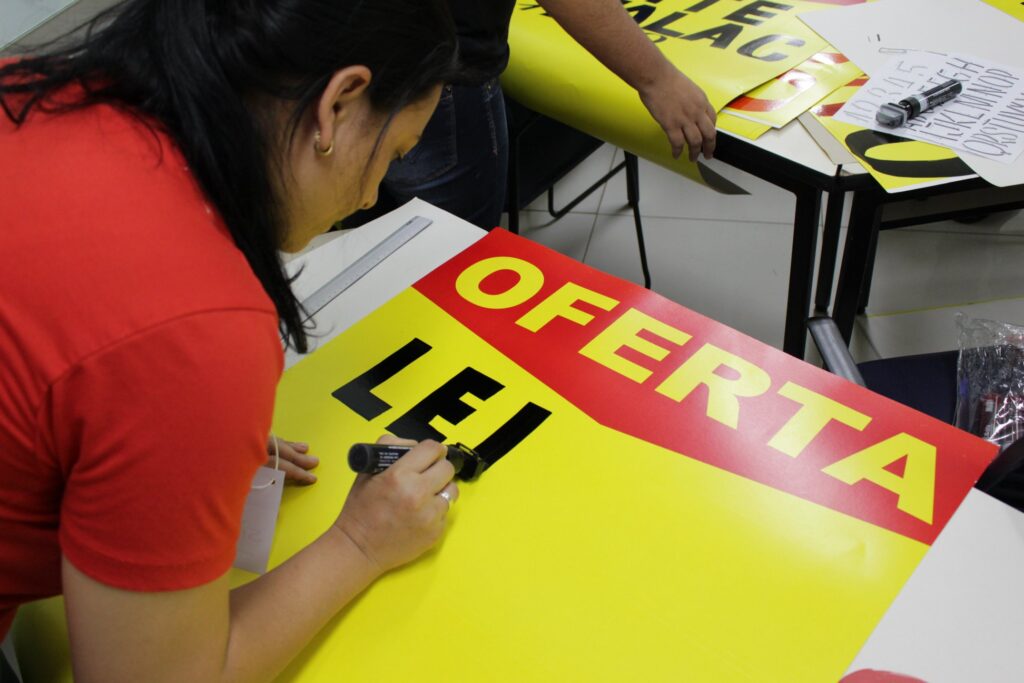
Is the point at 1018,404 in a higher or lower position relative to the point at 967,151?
lower

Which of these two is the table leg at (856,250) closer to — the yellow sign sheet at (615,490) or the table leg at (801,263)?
the table leg at (801,263)

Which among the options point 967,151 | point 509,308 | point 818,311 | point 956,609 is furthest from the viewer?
point 818,311

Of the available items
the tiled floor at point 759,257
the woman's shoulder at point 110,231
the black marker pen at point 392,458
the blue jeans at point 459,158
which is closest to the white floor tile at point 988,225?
the tiled floor at point 759,257

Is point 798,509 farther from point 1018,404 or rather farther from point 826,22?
point 826,22

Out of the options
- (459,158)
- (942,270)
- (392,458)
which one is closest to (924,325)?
(942,270)

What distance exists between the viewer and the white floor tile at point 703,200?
2463mm

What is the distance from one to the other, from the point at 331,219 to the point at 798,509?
0.50m

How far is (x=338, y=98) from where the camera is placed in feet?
2.00

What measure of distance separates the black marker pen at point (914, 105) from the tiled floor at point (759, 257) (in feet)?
2.75

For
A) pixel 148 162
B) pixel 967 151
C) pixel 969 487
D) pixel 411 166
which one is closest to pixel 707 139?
pixel 967 151

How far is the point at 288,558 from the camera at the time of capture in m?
0.79

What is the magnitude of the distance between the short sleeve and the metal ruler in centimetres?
52

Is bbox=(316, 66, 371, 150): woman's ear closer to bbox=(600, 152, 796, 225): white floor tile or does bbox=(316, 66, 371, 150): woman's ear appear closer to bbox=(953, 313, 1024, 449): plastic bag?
bbox=(953, 313, 1024, 449): plastic bag

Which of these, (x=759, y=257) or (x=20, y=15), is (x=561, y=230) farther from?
(x=20, y=15)
